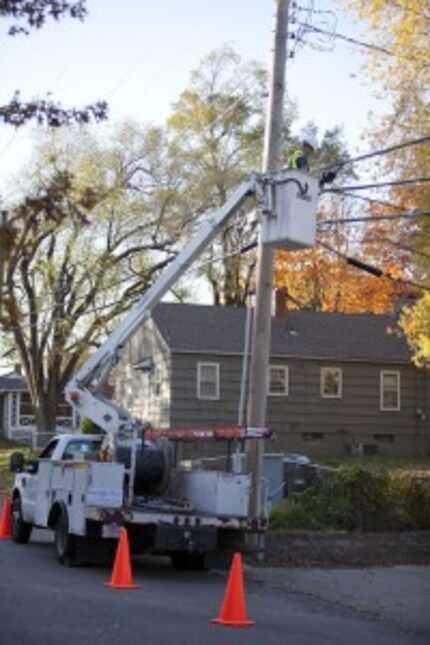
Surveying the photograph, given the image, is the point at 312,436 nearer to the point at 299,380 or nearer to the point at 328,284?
the point at 299,380

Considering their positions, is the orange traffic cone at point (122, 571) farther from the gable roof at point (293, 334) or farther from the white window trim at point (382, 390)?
the white window trim at point (382, 390)

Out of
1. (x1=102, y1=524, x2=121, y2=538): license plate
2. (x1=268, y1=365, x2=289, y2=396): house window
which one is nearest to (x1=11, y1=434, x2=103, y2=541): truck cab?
(x1=102, y1=524, x2=121, y2=538): license plate

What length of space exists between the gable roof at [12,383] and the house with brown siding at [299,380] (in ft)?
72.1

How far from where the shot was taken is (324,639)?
33.5 feet

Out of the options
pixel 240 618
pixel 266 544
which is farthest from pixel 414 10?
pixel 240 618

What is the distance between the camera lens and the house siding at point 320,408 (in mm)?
33562

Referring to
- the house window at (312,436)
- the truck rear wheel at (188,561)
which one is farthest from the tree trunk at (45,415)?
the truck rear wheel at (188,561)

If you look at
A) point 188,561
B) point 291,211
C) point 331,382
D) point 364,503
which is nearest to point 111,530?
point 188,561

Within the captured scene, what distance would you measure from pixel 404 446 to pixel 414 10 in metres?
17.7

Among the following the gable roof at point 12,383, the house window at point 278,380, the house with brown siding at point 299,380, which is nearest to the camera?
the house with brown siding at point 299,380

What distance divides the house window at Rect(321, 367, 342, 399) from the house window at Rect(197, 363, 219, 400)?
12.4 feet

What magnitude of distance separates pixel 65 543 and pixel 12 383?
4527cm

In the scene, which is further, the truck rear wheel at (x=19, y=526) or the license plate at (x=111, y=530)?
the truck rear wheel at (x=19, y=526)

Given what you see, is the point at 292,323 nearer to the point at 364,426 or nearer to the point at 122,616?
the point at 364,426
